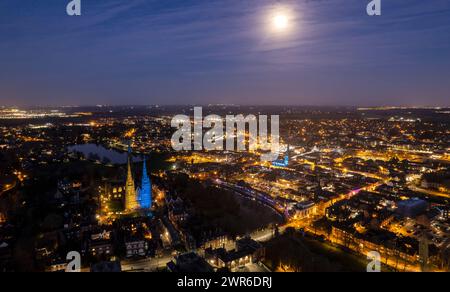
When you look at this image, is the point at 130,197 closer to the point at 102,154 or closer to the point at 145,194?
the point at 145,194

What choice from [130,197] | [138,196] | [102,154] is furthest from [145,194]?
[102,154]

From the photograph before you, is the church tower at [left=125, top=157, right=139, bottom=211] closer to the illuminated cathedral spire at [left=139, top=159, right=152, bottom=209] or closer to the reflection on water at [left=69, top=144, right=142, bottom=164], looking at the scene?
the illuminated cathedral spire at [left=139, top=159, right=152, bottom=209]

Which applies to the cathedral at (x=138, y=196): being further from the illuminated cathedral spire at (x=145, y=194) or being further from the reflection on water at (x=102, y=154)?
the reflection on water at (x=102, y=154)

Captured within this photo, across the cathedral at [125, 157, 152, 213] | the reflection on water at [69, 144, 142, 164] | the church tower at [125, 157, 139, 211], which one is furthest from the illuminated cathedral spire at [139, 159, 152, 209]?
the reflection on water at [69, 144, 142, 164]

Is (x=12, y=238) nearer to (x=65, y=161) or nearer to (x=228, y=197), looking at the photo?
(x=228, y=197)

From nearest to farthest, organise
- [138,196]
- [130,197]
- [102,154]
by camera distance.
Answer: [130,197] < [138,196] < [102,154]

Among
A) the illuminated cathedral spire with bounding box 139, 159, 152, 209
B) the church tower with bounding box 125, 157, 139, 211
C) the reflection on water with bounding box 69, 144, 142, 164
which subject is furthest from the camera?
the reflection on water with bounding box 69, 144, 142, 164

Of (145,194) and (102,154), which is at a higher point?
(102,154)
